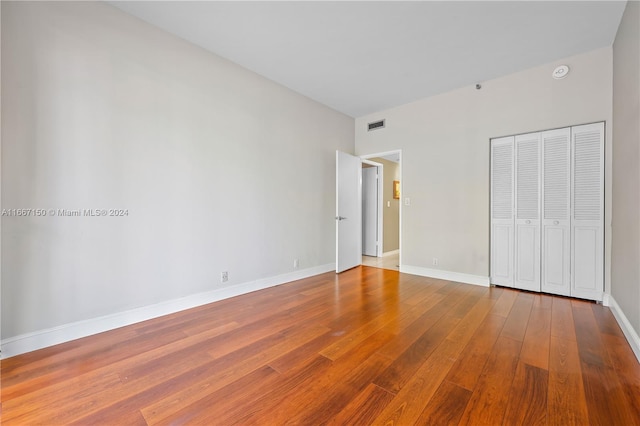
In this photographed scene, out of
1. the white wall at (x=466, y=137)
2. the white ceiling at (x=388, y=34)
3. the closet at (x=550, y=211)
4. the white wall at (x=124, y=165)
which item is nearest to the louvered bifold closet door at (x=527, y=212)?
the closet at (x=550, y=211)

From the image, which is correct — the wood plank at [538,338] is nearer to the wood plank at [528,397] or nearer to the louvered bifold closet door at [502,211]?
the wood plank at [528,397]

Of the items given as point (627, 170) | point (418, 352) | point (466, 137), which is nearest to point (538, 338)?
point (418, 352)

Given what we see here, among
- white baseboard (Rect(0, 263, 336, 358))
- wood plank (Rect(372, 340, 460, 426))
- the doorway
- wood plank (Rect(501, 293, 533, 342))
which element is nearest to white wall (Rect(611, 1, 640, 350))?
wood plank (Rect(501, 293, 533, 342))

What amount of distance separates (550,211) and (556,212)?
0.06m

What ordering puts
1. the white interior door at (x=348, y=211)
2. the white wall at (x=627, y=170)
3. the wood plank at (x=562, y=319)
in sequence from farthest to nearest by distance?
the white interior door at (x=348, y=211) < the wood plank at (x=562, y=319) < the white wall at (x=627, y=170)

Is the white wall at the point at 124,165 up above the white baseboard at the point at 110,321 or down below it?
above

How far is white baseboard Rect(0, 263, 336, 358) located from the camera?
1.91 meters

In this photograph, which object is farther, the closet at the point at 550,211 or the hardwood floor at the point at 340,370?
the closet at the point at 550,211

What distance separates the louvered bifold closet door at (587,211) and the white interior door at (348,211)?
2.96m

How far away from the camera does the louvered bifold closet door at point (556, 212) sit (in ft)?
10.2

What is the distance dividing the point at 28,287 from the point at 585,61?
5.78 meters

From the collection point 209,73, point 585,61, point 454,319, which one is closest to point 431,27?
point 585,61

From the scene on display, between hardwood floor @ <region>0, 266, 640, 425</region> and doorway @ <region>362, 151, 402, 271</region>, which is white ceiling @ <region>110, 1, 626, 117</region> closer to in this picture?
doorway @ <region>362, 151, 402, 271</region>

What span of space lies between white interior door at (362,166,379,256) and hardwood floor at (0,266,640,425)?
336 centimetres
